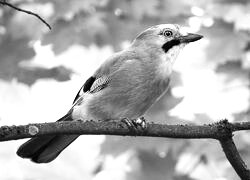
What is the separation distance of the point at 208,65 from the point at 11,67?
176cm

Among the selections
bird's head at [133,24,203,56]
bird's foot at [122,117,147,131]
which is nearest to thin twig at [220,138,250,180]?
bird's foot at [122,117,147,131]

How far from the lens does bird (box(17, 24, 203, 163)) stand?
3.49 metres

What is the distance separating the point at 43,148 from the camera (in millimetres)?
3469

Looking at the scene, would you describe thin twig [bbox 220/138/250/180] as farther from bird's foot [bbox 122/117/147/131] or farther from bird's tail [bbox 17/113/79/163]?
bird's tail [bbox 17/113/79/163]

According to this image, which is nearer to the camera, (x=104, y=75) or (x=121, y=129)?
(x=121, y=129)

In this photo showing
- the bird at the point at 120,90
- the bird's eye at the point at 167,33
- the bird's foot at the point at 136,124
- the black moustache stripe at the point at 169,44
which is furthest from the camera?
the bird's eye at the point at 167,33

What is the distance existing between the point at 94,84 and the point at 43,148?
0.59m

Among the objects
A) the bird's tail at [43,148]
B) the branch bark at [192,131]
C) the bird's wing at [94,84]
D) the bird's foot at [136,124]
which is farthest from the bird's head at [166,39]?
the branch bark at [192,131]

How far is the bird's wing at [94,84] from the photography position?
3699 mm

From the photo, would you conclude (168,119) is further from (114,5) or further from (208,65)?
(114,5)

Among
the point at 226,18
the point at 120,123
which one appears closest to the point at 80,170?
the point at 226,18

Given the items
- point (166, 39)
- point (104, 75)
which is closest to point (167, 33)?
Result: point (166, 39)

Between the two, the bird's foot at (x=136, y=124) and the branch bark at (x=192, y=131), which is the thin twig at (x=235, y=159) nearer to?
the branch bark at (x=192, y=131)

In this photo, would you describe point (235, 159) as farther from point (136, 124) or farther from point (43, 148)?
point (43, 148)
